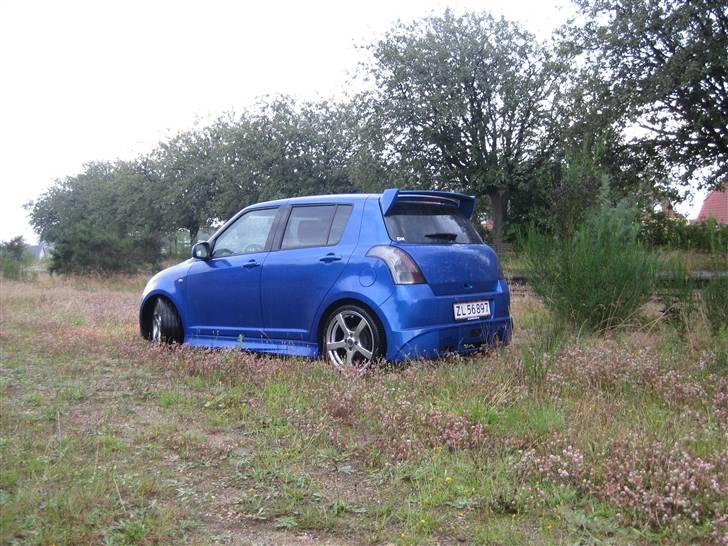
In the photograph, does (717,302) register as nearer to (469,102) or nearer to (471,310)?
(471,310)

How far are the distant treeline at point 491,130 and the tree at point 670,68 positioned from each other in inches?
1.9

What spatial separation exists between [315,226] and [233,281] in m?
1.11

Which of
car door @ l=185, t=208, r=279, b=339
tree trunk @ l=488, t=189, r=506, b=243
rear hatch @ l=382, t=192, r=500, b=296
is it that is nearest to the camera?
rear hatch @ l=382, t=192, r=500, b=296

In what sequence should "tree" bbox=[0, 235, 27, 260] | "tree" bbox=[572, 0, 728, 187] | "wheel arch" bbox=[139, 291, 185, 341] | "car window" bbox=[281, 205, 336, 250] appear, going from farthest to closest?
1. "tree" bbox=[0, 235, 27, 260]
2. "tree" bbox=[572, 0, 728, 187]
3. "wheel arch" bbox=[139, 291, 185, 341]
4. "car window" bbox=[281, 205, 336, 250]

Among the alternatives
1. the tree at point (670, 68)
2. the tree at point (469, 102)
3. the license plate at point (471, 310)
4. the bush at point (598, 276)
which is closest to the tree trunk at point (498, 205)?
the tree at point (469, 102)

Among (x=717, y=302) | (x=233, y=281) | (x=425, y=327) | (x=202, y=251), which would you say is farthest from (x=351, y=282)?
(x=717, y=302)

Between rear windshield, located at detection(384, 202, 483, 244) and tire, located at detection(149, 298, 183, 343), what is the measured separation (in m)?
3.02

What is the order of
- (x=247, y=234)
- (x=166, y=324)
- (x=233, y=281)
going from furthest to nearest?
(x=166, y=324)
(x=247, y=234)
(x=233, y=281)

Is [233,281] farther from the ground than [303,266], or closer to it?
closer to it

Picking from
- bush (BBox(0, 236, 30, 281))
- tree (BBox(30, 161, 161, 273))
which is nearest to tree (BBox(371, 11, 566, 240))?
tree (BBox(30, 161, 161, 273))

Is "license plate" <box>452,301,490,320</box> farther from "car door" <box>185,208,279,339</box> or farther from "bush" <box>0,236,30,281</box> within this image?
"bush" <box>0,236,30,281</box>

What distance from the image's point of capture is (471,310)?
6.58m

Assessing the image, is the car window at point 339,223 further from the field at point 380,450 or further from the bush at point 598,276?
the bush at point 598,276

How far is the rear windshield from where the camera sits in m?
6.59
